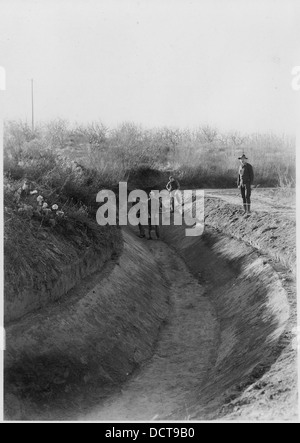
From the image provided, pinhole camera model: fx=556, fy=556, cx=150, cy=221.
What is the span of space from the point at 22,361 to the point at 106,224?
7752 millimetres

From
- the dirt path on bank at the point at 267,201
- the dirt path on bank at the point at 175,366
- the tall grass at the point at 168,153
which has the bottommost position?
the dirt path on bank at the point at 175,366

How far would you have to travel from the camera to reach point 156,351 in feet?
47.6

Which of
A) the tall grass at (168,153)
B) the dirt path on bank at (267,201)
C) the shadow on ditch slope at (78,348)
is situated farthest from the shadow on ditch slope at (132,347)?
the tall grass at (168,153)

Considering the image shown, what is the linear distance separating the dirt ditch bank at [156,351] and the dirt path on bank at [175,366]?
28 millimetres

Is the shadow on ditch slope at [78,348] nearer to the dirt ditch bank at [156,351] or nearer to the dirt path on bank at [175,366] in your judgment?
the dirt ditch bank at [156,351]

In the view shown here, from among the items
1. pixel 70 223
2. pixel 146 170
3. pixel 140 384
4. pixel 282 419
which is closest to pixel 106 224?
pixel 70 223

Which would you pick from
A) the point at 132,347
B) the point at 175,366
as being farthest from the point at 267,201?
the point at 132,347

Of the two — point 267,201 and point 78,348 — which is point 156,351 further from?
point 267,201

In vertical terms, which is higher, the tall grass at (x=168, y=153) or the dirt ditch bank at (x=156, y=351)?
the tall grass at (x=168, y=153)

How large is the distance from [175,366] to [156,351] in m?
0.90

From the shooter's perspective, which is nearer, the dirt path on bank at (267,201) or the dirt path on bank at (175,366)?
the dirt path on bank at (175,366)

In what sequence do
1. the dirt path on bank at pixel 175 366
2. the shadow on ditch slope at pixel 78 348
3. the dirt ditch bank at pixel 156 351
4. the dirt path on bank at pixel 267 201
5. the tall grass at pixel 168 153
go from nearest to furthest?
the dirt ditch bank at pixel 156 351
the shadow on ditch slope at pixel 78 348
the dirt path on bank at pixel 175 366
the dirt path on bank at pixel 267 201
the tall grass at pixel 168 153

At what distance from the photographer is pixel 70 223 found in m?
15.4

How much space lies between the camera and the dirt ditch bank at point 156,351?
10.4 m
